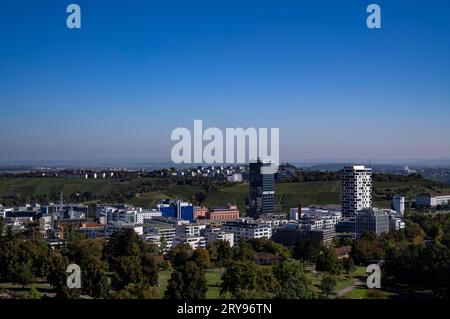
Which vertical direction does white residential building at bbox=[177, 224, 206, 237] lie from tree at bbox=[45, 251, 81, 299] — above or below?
below

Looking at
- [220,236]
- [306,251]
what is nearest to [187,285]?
[306,251]

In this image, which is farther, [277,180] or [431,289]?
[277,180]

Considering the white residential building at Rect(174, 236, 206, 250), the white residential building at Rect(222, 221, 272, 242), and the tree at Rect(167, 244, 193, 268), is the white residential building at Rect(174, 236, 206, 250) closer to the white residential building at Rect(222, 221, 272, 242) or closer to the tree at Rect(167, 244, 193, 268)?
the white residential building at Rect(222, 221, 272, 242)

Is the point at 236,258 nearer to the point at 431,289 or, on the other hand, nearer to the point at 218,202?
the point at 431,289

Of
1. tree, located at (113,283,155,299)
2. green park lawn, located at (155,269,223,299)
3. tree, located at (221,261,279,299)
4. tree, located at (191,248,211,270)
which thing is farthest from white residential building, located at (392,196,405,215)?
tree, located at (113,283,155,299)
